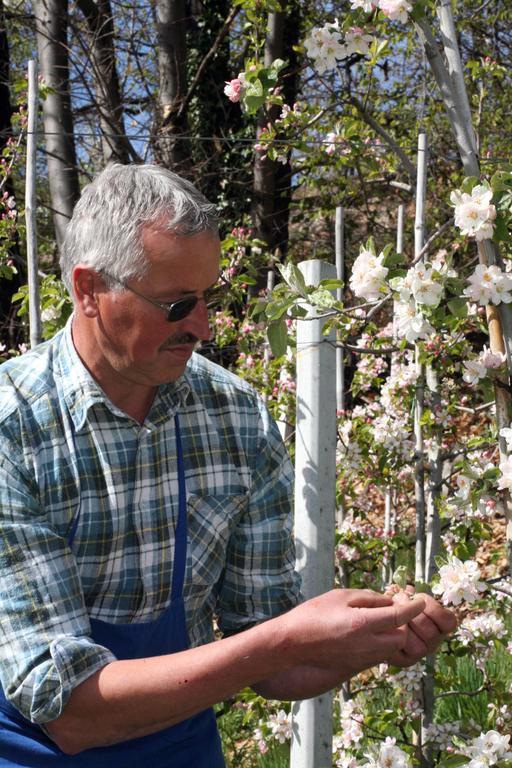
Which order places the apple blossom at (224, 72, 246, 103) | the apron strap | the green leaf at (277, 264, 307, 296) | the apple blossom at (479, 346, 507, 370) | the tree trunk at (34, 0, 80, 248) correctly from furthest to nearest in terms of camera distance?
the tree trunk at (34, 0, 80, 248), the apple blossom at (224, 72, 246, 103), the green leaf at (277, 264, 307, 296), the apple blossom at (479, 346, 507, 370), the apron strap

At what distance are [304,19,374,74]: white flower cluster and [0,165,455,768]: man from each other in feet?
2.87

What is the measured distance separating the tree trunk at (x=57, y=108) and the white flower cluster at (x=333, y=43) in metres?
4.52

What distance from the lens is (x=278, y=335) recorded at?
6.76ft

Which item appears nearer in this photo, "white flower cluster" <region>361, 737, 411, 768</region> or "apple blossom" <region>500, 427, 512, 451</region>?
"apple blossom" <region>500, 427, 512, 451</region>

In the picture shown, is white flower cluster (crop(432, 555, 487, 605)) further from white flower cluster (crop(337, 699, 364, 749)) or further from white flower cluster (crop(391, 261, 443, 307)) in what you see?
white flower cluster (crop(337, 699, 364, 749))

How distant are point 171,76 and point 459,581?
6.21 meters

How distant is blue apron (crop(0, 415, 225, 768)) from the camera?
154cm

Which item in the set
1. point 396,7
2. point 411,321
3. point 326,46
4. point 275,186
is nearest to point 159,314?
point 411,321

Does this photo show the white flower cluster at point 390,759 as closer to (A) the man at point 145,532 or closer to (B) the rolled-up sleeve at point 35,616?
(A) the man at point 145,532

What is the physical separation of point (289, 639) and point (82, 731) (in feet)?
1.20

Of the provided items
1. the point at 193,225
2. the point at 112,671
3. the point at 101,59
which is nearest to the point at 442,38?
the point at 193,225

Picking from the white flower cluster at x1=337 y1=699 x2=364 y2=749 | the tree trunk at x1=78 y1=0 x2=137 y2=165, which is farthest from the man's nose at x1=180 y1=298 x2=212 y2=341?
the tree trunk at x1=78 y1=0 x2=137 y2=165

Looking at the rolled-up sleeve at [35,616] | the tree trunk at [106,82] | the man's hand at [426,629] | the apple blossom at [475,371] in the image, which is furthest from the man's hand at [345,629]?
the tree trunk at [106,82]

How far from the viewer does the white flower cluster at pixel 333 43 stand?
7.49 ft
